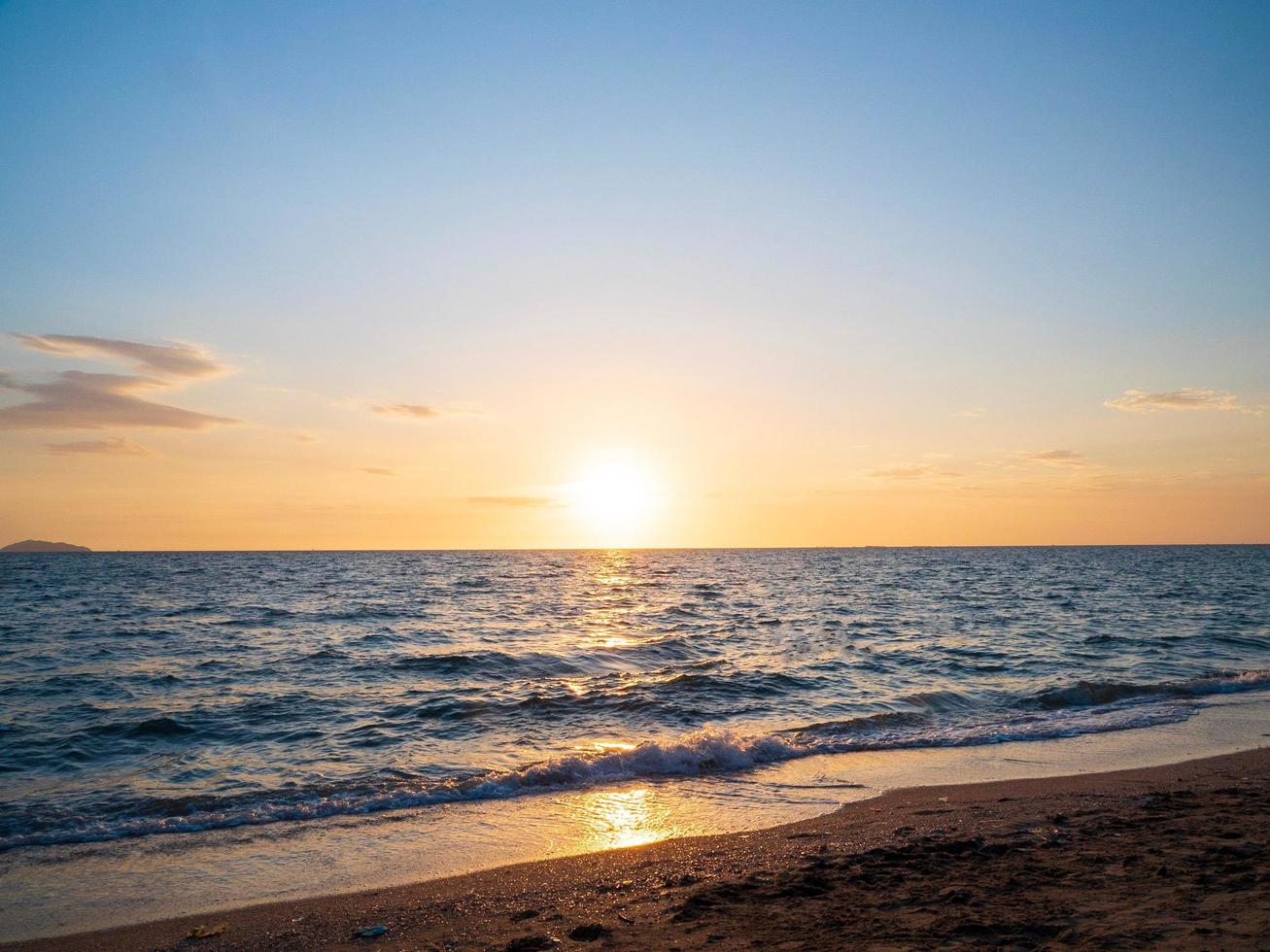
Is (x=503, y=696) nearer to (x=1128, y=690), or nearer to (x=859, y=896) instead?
(x=859, y=896)

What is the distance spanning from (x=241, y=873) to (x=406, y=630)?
2504 centimetres

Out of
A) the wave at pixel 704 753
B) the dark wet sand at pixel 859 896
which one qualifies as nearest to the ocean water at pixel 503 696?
the wave at pixel 704 753

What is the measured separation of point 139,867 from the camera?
9172 millimetres

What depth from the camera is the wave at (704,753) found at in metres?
11.0

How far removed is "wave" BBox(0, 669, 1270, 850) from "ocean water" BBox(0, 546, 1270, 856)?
5cm

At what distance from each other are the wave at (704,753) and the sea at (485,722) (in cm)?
6

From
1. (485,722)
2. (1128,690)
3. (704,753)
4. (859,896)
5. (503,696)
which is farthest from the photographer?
(1128,690)

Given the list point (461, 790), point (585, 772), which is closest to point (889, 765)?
point (585, 772)

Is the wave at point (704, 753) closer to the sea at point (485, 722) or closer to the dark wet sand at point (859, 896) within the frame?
the sea at point (485, 722)

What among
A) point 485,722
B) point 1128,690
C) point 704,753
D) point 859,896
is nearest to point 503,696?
point 485,722

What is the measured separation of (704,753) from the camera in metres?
14.0

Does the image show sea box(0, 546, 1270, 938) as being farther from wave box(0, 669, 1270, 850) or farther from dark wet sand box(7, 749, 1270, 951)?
dark wet sand box(7, 749, 1270, 951)

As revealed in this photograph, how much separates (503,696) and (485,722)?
2.65 metres

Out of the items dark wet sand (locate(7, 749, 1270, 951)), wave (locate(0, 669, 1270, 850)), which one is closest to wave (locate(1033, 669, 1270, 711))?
wave (locate(0, 669, 1270, 850))
